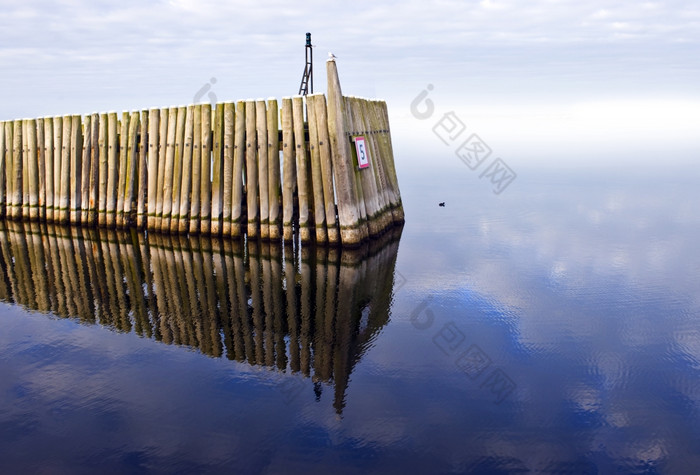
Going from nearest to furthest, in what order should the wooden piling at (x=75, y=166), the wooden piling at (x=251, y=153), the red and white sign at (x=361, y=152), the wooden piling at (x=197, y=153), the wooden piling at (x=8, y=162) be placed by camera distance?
the red and white sign at (x=361, y=152), the wooden piling at (x=251, y=153), the wooden piling at (x=197, y=153), the wooden piling at (x=75, y=166), the wooden piling at (x=8, y=162)

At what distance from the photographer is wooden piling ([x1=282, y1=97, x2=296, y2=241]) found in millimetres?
14703

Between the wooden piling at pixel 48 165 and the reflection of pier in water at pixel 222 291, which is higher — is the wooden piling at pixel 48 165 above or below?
above

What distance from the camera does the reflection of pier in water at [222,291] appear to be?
29.2 ft

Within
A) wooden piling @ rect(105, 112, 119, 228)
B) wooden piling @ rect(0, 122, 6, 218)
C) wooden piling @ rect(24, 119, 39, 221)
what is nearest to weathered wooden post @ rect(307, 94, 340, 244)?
wooden piling @ rect(105, 112, 119, 228)

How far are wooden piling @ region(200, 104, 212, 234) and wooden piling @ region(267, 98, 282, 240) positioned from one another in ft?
6.85

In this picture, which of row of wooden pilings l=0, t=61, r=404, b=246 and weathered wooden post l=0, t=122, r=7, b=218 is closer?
row of wooden pilings l=0, t=61, r=404, b=246

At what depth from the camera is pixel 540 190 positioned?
3231cm

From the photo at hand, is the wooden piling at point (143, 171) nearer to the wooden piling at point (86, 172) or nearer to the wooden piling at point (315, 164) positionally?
the wooden piling at point (86, 172)

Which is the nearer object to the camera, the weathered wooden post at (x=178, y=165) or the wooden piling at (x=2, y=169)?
the weathered wooden post at (x=178, y=165)

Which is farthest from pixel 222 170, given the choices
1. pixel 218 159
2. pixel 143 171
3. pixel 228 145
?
pixel 143 171

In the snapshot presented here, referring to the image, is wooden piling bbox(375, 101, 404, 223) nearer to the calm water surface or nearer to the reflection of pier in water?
the reflection of pier in water

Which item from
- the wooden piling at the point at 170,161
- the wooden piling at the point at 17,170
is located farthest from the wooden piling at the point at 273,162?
the wooden piling at the point at 17,170

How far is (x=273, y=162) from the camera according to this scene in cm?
1522

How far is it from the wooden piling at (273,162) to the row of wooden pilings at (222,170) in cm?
3
